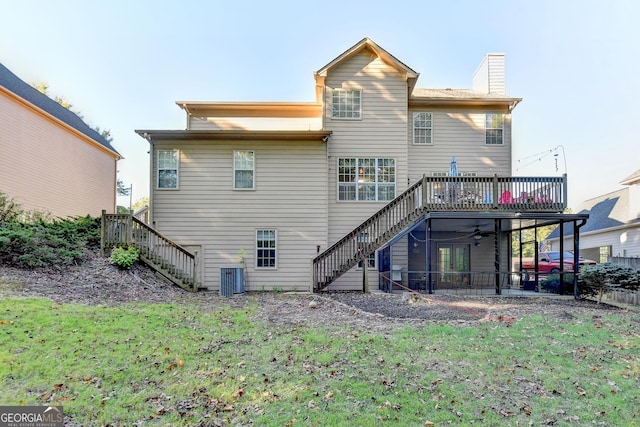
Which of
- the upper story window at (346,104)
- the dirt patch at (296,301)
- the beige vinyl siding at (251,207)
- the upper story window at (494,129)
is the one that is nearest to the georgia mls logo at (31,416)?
the dirt patch at (296,301)

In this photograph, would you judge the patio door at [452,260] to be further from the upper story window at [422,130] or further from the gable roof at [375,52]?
the gable roof at [375,52]

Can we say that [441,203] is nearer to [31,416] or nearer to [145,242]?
[145,242]

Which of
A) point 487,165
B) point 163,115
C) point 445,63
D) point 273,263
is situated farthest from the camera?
point 163,115

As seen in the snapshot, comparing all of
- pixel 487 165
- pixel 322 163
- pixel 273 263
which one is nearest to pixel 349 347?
pixel 273 263

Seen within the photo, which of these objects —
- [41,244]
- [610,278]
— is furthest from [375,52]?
[41,244]

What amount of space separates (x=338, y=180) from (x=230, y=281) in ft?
18.9

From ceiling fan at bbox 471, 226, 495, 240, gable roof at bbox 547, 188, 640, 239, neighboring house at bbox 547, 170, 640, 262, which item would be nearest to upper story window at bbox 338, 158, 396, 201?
ceiling fan at bbox 471, 226, 495, 240

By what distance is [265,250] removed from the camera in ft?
44.2

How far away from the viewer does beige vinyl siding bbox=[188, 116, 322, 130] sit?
1522cm

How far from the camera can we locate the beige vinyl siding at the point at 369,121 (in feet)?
46.1

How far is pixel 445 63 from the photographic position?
831 inches

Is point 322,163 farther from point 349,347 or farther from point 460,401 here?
point 460,401

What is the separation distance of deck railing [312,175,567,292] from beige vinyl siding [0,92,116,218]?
→ 13573 millimetres

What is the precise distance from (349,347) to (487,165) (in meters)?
12.1
